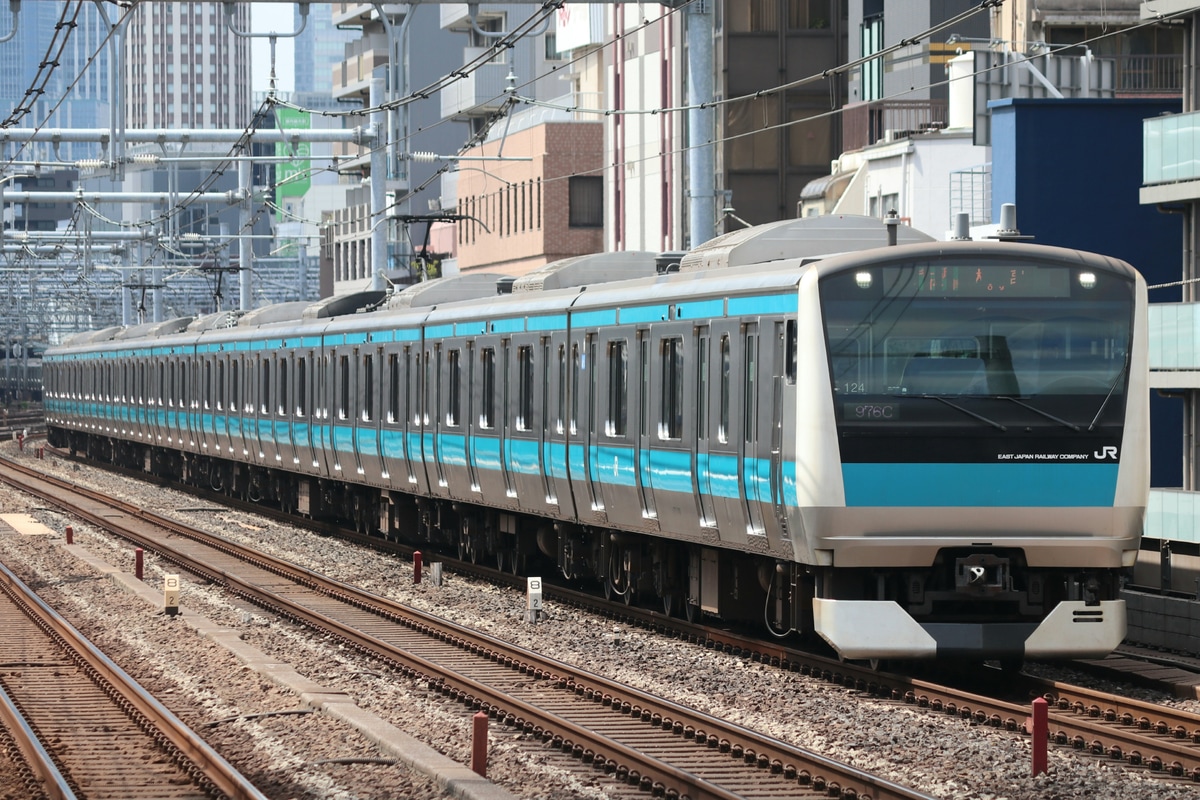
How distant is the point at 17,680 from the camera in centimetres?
1596

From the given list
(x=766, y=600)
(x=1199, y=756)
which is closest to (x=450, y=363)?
(x=766, y=600)

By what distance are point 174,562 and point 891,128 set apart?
22.0m

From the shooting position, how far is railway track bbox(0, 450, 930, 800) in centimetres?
1091

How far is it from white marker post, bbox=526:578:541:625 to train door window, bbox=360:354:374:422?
29.9ft

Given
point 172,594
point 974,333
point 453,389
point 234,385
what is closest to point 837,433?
point 974,333

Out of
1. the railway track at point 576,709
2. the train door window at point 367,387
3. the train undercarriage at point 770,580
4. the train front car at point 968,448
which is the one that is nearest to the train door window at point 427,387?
the train undercarriage at point 770,580

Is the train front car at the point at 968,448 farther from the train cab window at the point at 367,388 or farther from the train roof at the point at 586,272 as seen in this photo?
the train cab window at the point at 367,388

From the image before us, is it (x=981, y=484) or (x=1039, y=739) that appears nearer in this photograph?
(x=1039, y=739)

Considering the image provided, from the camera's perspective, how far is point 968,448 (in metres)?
13.9

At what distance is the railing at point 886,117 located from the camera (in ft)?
141

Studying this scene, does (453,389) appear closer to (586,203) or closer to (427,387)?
(427,387)

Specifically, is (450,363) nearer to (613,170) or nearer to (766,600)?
(766,600)

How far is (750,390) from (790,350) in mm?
939

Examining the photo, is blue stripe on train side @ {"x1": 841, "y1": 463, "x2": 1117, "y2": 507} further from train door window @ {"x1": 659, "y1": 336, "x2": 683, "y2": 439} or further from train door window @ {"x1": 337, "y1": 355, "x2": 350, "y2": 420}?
train door window @ {"x1": 337, "y1": 355, "x2": 350, "y2": 420}
